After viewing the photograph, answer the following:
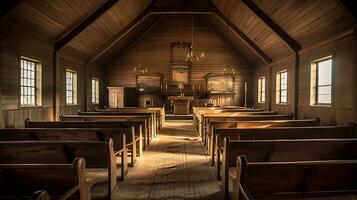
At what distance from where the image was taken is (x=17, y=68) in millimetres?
6719

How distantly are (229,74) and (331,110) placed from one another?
8795 mm

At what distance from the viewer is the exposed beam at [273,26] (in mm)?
8555

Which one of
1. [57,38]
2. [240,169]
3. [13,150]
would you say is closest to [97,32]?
[57,38]

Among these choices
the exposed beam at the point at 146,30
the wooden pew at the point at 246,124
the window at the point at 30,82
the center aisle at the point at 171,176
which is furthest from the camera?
the exposed beam at the point at 146,30

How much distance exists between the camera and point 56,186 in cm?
239

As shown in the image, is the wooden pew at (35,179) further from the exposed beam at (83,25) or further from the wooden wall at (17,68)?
the exposed beam at (83,25)

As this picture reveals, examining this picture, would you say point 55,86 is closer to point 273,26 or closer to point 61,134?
point 61,134

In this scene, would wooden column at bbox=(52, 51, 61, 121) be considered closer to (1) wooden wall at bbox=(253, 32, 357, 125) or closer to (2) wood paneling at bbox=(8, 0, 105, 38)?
(2) wood paneling at bbox=(8, 0, 105, 38)

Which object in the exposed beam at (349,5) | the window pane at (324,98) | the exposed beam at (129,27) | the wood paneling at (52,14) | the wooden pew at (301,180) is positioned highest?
the exposed beam at (129,27)

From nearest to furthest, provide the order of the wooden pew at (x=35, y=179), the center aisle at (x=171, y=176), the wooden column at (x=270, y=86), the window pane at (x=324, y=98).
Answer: the wooden pew at (x=35, y=179)
the center aisle at (x=171, y=176)
the window pane at (x=324, y=98)
the wooden column at (x=270, y=86)

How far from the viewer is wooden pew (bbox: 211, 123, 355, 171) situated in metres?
4.41

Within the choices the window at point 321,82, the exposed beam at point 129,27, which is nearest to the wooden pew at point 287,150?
the window at point 321,82

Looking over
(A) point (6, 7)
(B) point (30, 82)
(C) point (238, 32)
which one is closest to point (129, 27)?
(C) point (238, 32)

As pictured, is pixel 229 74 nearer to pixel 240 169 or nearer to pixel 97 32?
pixel 97 32
